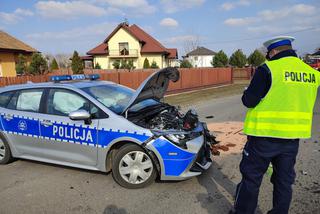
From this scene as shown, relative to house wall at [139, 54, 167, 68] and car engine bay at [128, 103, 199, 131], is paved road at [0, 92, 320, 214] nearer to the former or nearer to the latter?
car engine bay at [128, 103, 199, 131]

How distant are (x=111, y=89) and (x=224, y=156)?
242 centimetres

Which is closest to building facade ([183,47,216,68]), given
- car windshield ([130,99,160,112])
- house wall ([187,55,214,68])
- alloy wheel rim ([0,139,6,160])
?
house wall ([187,55,214,68])

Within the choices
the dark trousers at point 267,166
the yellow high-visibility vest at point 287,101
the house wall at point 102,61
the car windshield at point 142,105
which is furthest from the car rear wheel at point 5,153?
the house wall at point 102,61

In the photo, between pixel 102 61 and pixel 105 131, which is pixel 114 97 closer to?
pixel 105 131

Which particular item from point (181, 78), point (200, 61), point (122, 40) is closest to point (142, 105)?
point (181, 78)

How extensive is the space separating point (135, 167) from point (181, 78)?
16605 millimetres

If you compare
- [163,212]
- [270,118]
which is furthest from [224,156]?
[270,118]

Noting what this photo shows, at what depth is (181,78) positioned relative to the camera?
20266mm

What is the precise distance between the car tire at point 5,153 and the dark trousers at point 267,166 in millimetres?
4075

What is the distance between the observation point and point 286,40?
2719mm

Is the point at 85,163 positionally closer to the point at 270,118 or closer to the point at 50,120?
the point at 50,120

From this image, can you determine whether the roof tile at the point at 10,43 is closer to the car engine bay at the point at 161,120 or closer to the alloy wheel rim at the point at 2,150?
the alloy wheel rim at the point at 2,150

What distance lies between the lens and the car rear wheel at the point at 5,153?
505 centimetres

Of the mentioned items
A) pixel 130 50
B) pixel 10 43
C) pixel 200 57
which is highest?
pixel 200 57
